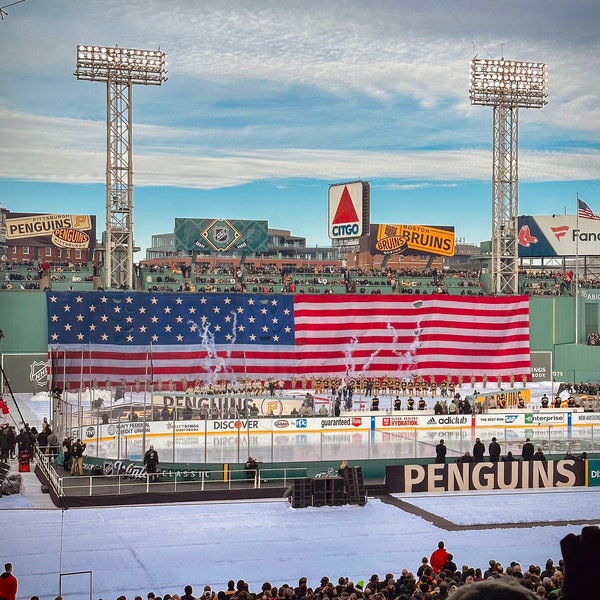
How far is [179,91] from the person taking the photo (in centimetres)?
8894

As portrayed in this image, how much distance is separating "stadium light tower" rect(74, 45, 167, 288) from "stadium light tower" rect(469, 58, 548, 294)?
21.3 metres

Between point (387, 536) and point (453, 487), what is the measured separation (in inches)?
273

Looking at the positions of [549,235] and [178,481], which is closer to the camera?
[178,481]

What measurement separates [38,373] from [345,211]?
23.7 meters

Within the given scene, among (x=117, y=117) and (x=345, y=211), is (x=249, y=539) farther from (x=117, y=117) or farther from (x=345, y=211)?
(x=345, y=211)

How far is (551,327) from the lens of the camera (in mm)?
64062

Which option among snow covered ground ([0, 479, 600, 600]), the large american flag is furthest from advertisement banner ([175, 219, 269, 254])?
snow covered ground ([0, 479, 600, 600])

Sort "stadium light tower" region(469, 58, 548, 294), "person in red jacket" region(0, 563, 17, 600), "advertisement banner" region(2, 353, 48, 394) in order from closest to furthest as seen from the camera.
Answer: "person in red jacket" region(0, 563, 17, 600) → "advertisement banner" region(2, 353, 48, 394) → "stadium light tower" region(469, 58, 548, 294)

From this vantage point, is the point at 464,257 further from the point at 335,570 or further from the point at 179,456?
the point at 335,570

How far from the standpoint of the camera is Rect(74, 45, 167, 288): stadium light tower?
5381 cm

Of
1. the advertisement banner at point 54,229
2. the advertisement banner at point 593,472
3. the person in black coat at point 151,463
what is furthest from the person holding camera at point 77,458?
the advertisement banner at point 54,229

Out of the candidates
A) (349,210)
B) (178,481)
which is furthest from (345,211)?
(178,481)

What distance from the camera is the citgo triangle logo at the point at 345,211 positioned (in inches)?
2552

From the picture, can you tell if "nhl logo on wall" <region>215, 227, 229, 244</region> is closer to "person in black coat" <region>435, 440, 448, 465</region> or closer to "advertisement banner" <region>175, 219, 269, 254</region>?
"advertisement banner" <region>175, 219, 269, 254</region>
